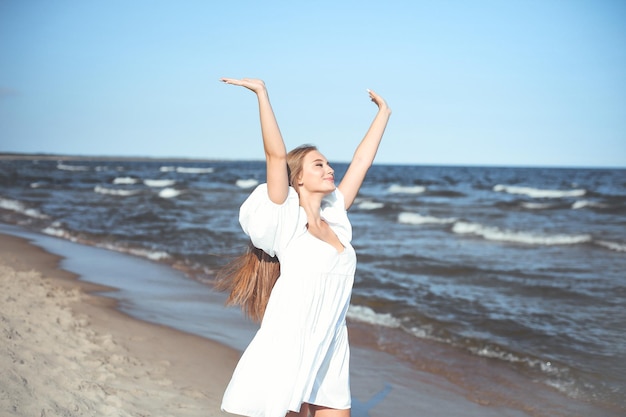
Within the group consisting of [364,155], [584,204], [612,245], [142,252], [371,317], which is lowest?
[142,252]

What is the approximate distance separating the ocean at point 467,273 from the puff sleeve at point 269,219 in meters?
3.31

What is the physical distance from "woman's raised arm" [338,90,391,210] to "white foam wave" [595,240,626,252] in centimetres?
1315

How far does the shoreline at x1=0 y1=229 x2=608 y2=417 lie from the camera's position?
428 centimetres

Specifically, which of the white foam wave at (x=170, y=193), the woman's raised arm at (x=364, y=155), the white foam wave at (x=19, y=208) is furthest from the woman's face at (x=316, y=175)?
the white foam wave at (x=170, y=193)

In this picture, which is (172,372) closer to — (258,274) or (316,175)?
(258,274)

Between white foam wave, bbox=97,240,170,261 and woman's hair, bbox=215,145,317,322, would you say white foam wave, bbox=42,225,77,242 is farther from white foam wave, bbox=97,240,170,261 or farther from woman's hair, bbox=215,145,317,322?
woman's hair, bbox=215,145,317,322

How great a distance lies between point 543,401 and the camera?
18.1 feet

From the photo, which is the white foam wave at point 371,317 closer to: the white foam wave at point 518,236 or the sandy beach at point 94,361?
the sandy beach at point 94,361

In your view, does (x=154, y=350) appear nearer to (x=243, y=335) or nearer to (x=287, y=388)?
(x=243, y=335)

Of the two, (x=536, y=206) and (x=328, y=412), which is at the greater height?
(x=536, y=206)

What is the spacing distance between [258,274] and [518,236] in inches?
597

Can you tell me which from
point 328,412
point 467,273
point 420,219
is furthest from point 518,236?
point 328,412

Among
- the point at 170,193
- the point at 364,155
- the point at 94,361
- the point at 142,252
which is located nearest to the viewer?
the point at 364,155

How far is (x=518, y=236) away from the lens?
1730 centimetres
